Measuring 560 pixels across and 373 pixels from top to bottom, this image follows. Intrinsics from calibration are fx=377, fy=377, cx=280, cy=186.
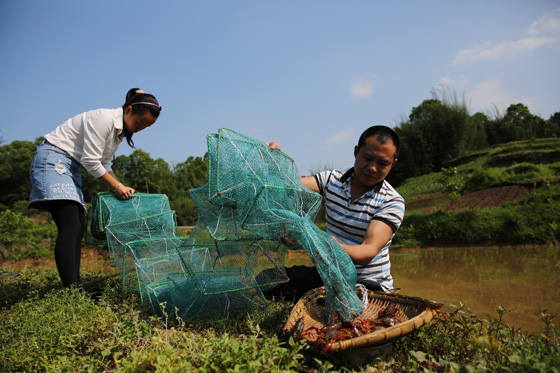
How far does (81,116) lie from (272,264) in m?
2.10

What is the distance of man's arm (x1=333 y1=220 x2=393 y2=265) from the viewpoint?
2271 millimetres

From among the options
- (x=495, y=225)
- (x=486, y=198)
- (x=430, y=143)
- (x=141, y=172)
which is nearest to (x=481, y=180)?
(x=486, y=198)

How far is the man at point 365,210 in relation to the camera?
2473 mm

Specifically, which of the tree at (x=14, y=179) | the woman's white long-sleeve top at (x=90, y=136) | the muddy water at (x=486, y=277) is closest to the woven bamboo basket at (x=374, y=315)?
the muddy water at (x=486, y=277)

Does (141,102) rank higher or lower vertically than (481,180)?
higher

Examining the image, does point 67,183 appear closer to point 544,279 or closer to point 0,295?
point 0,295

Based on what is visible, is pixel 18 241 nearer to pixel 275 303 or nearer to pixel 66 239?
pixel 66 239

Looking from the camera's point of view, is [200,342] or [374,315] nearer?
[200,342]

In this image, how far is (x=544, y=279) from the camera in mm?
5000

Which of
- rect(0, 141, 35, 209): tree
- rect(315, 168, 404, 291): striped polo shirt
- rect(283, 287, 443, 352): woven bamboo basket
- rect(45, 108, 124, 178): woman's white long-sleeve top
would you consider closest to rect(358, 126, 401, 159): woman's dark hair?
rect(315, 168, 404, 291): striped polo shirt

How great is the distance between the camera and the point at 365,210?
2.73 metres

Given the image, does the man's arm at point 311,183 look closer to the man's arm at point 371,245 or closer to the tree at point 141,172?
the man's arm at point 371,245

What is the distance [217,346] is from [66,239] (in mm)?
1977

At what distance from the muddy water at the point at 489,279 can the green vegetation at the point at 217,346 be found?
937mm
